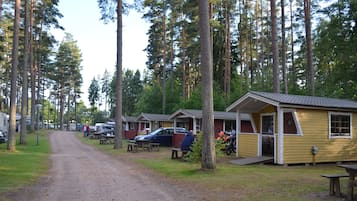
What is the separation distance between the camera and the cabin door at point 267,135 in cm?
1831

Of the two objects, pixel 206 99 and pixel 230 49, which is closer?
pixel 206 99

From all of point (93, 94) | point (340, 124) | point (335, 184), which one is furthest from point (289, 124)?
point (93, 94)

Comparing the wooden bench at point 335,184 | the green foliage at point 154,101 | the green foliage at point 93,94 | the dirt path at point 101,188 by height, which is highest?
the green foliage at point 93,94

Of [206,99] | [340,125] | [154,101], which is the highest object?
[154,101]

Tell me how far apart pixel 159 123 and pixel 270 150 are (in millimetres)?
17639

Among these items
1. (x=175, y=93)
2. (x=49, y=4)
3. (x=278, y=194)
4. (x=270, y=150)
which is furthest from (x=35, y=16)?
(x=278, y=194)

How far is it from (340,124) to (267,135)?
3364 millimetres

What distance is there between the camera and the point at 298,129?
16.6 meters

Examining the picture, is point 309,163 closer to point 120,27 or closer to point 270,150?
point 270,150

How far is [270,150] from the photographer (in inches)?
728

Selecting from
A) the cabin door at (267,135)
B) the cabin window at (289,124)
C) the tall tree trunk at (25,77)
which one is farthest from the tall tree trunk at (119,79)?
the cabin window at (289,124)

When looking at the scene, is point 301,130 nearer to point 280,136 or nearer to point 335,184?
point 280,136

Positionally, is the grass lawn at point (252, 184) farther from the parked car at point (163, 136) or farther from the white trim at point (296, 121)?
the parked car at point (163, 136)

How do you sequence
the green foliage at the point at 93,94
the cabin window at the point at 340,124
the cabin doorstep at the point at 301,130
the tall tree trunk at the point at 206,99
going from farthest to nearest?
the green foliage at the point at 93,94, the cabin window at the point at 340,124, the cabin doorstep at the point at 301,130, the tall tree trunk at the point at 206,99
